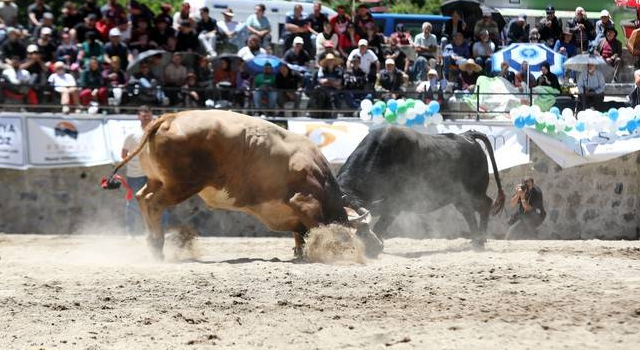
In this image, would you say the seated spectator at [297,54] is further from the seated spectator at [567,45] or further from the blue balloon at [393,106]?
the seated spectator at [567,45]

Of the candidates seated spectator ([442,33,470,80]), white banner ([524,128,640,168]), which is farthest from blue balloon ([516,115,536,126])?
seated spectator ([442,33,470,80])

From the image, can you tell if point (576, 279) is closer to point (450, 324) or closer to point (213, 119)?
point (450, 324)

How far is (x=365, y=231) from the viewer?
1226cm

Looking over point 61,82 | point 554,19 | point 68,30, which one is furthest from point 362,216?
point 554,19

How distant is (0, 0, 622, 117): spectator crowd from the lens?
16.5 meters

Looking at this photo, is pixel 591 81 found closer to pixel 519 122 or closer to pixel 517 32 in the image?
pixel 519 122

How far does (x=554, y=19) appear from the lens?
21469mm

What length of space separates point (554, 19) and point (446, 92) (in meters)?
6.08

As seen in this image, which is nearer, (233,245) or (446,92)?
(233,245)

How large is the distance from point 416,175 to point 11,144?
19.6 feet

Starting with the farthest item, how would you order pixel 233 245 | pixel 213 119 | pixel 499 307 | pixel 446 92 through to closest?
pixel 446 92, pixel 233 245, pixel 213 119, pixel 499 307

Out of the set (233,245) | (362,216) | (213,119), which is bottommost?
(233,245)

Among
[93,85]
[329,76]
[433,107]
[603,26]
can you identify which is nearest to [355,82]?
[329,76]

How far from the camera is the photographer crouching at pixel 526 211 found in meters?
15.4
